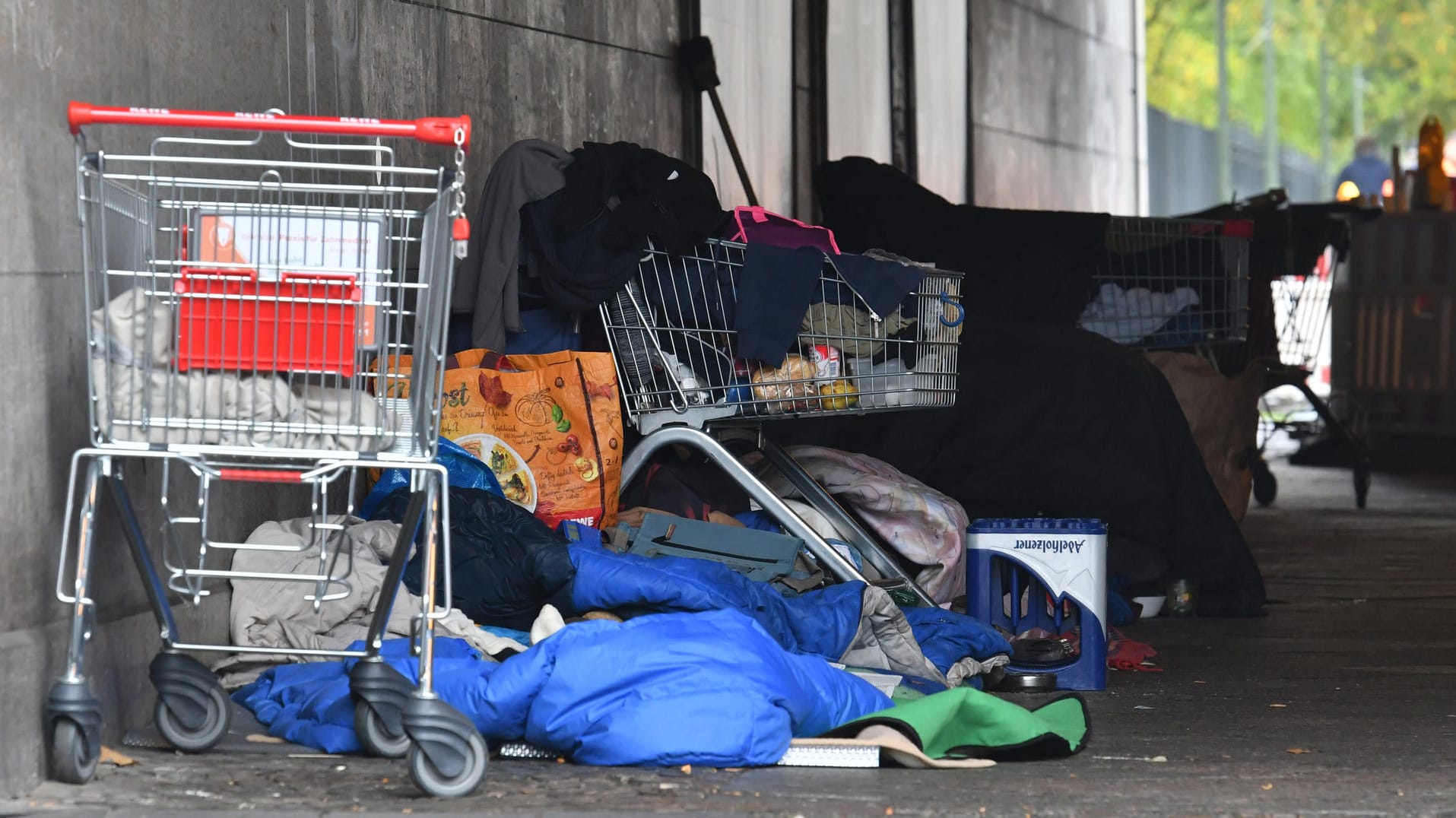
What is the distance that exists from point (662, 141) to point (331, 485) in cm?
273

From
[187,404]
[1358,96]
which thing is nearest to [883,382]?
[187,404]

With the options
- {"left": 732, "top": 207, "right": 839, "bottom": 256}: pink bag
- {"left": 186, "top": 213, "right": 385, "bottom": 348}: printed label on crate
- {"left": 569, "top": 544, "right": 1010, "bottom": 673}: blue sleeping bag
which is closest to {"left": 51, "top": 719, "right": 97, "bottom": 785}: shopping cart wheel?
{"left": 186, "top": 213, "right": 385, "bottom": 348}: printed label on crate

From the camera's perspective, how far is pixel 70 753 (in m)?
3.14

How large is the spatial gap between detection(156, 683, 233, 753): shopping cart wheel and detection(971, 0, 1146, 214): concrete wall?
317 inches

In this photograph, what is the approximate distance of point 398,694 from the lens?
3354 millimetres

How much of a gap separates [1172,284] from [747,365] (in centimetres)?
361

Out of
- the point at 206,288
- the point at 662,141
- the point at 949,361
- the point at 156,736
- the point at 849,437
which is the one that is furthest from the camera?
the point at 662,141

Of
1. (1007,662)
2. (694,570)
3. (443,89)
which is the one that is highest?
(443,89)

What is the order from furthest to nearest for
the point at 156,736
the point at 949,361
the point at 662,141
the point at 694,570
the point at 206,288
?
the point at 662,141 → the point at 949,361 → the point at 694,570 → the point at 156,736 → the point at 206,288

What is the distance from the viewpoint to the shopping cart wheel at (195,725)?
343 cm

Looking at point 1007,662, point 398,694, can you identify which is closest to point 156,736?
point 398,694

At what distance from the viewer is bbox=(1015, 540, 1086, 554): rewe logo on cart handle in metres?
4.70

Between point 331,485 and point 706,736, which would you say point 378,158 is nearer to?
point 706,736

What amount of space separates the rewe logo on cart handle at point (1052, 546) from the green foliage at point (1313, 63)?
4379 centimetres
